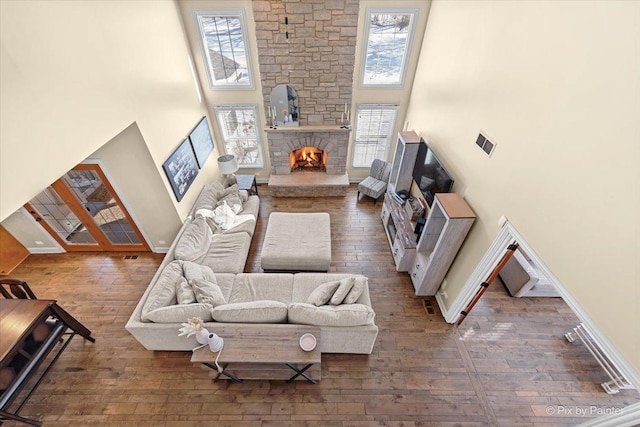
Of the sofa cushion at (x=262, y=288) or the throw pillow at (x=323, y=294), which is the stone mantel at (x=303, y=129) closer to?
the sofa cushion at (x=262, y=288)

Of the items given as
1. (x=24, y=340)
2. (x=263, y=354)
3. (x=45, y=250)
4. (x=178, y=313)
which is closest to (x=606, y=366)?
(x=263, y=354)

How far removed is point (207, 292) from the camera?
11.8 feet

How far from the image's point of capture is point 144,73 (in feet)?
12.9

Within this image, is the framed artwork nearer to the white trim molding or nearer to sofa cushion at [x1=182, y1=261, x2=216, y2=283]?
sofa cushion at [x1=182, y1=261, x2=216, y2=283]

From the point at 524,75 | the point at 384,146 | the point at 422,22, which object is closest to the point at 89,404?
the point at 524,75

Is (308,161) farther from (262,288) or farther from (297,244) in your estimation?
(262,288)

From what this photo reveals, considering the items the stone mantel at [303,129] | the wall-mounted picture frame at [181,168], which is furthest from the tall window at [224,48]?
the wall-mounted picture frame at [181,168]

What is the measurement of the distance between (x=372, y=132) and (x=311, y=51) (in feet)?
7.47

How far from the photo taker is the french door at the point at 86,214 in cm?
431

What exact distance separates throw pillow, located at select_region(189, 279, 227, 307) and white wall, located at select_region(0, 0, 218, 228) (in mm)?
1741

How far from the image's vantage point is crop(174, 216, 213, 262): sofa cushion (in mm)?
4332

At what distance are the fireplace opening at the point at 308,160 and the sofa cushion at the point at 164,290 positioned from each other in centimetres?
397

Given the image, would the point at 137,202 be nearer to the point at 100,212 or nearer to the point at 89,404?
the point at 100,212

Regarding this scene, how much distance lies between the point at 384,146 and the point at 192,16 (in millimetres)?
4862
